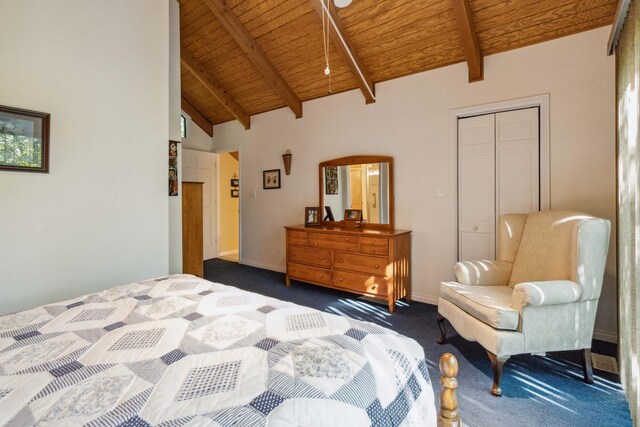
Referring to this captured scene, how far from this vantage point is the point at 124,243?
2658 mm

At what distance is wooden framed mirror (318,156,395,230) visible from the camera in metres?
3.70

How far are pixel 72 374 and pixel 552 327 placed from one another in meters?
2.40

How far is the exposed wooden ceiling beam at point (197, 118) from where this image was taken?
5.59m

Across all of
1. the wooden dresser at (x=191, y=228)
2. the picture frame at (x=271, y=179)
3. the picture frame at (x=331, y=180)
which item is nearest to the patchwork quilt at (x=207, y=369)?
the wooden dresser at (x=191, y=228)

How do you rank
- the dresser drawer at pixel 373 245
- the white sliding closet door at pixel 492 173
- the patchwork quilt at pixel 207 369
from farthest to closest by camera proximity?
the dresser drawer at pixel 373 245, the white sliding closet door at pixel 492 173, the patchwork quilt at pixel 207 369

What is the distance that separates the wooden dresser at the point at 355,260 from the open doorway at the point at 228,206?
8.78 feet

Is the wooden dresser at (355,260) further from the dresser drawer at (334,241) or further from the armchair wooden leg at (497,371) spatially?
the armchair wooden leg at (497,371)

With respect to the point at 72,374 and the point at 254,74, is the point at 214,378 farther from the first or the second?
the point at 254,74

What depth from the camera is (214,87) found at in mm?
4746

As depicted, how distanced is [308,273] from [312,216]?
806mm

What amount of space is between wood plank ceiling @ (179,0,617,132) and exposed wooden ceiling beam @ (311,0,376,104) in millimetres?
13

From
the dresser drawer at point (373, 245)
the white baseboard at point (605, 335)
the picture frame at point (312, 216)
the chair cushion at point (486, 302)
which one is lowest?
the white baseboard at point (605, 335)

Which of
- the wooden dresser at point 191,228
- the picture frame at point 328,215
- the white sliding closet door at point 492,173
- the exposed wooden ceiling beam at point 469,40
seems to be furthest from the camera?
the picture frame at point 328,215

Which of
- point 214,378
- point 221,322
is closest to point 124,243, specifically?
point 221,322
